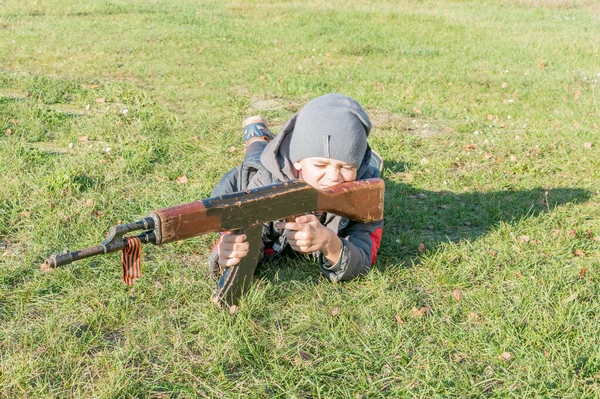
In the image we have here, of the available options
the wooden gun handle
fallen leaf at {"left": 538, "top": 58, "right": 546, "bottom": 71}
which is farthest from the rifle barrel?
fallen leaf at {"left": 538, "top": 58, "right": 546, "bottom": 71}

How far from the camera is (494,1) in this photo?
1808cm

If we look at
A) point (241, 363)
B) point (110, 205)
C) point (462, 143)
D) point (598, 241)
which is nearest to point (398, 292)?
point (241, 363)

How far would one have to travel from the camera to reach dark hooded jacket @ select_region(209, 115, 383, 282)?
3643mm

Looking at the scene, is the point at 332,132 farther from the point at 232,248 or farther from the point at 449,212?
the point at 449,212

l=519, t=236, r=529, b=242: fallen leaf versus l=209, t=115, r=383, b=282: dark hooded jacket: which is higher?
l=209, t=115, r=383, b=282: dark hooded jacket

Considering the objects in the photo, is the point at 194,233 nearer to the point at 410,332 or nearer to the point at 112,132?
the point at 410,332

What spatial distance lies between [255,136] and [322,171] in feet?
4.78

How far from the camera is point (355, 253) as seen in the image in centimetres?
364

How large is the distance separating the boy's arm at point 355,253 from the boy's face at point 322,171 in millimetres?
360

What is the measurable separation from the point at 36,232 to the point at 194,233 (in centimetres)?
186

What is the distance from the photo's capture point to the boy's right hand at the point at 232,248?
318cm

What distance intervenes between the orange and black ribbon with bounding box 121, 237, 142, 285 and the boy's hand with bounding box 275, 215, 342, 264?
852 mm

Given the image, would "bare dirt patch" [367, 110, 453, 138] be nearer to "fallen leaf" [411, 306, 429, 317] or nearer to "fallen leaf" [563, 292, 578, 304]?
"fallen leaf" [563, 292, 578, 304]

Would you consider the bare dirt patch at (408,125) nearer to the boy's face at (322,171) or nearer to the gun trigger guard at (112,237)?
the boy's face at (322,171)
